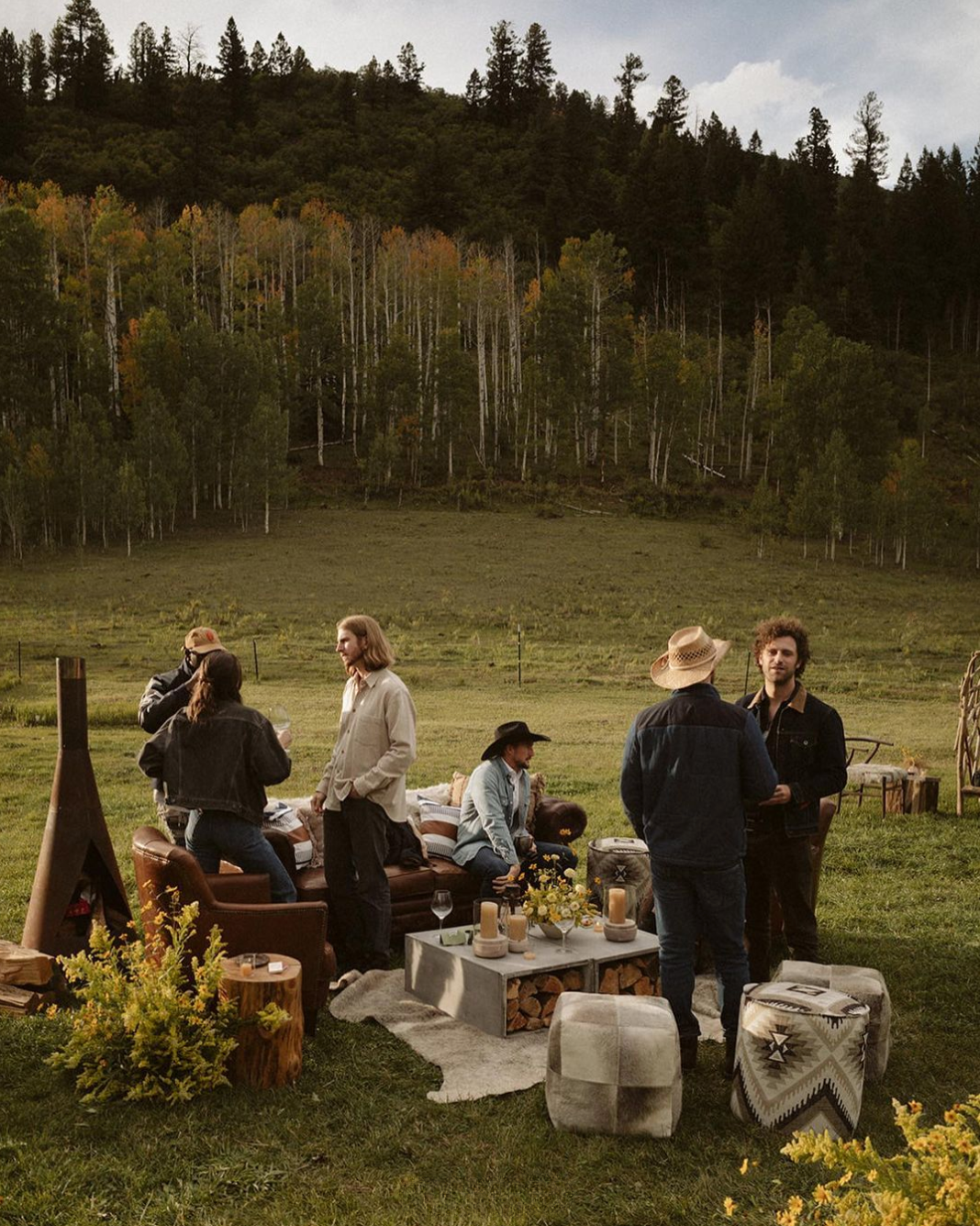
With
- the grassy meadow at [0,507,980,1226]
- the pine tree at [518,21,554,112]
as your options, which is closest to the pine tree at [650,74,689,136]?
the pine tree at [518,21,554,112]

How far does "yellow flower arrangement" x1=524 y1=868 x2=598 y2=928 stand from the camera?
5957mm

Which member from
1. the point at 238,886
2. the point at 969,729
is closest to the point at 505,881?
the point at 238,886

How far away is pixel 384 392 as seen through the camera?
170ft

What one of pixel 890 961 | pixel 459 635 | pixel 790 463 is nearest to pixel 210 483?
pixel 459 635

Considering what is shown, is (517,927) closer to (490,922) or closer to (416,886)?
(490,922)

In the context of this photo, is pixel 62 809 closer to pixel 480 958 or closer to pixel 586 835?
pixel 480 958

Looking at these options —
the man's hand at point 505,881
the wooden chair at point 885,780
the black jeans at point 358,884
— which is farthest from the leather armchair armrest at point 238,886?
the wooden chair at point 885,780

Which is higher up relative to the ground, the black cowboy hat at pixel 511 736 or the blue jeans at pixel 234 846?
the black cowboy hat at pixel 511 736

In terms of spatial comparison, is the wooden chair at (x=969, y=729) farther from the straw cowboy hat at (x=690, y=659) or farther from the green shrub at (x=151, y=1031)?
the green shrub at (x=151, y=1031)

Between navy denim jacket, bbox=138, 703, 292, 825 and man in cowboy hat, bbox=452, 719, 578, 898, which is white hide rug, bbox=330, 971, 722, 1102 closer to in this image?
man in cowboy hat, bbox=452, 719, 578, 898

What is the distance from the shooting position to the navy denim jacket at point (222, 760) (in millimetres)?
5754

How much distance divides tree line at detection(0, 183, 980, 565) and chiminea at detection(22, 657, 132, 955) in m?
33.5

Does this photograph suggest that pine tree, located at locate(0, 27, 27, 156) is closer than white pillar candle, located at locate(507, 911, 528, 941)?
No

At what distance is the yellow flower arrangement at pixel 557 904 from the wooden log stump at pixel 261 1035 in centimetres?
146
